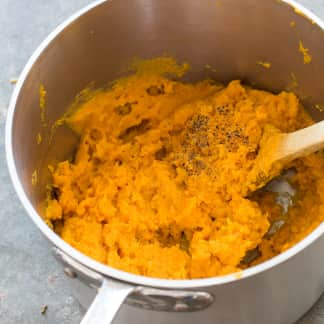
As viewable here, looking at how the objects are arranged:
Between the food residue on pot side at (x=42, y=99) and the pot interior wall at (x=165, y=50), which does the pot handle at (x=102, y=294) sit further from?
the food residue on pot side at (x=42, y=99)

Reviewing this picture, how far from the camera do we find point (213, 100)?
3.72 feet

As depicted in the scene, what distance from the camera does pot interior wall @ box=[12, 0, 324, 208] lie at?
987 mm

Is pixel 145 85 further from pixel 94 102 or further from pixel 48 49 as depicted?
pixel 48 49

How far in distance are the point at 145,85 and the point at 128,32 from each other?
13 cm

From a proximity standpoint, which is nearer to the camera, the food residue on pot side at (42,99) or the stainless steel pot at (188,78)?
the stainless steel pot at (188,78)

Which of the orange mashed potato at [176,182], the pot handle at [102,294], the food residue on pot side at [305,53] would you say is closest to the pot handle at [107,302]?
the pot handle at [102,294]

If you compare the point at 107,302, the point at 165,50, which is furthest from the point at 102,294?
the point at 165,50

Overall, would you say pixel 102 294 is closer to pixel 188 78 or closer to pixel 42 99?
pixel 42 99

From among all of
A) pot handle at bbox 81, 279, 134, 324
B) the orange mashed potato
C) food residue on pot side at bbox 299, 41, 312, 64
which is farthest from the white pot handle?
food residue on pot side at bbox 299, 41, 312, 64

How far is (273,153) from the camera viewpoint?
1.01 meters

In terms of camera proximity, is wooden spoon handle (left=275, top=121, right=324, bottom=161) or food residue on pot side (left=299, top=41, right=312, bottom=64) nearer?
wooden spoon handle (left=275, top=121, right=324, bottom=161)

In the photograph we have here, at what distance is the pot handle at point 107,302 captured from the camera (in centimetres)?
70

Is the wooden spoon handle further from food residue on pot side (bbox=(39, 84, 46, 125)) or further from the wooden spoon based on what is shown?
food residue on pot side (bbox=(39, 84, 46, 125))

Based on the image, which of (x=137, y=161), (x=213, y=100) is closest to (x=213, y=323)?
(x=137, y=161)
